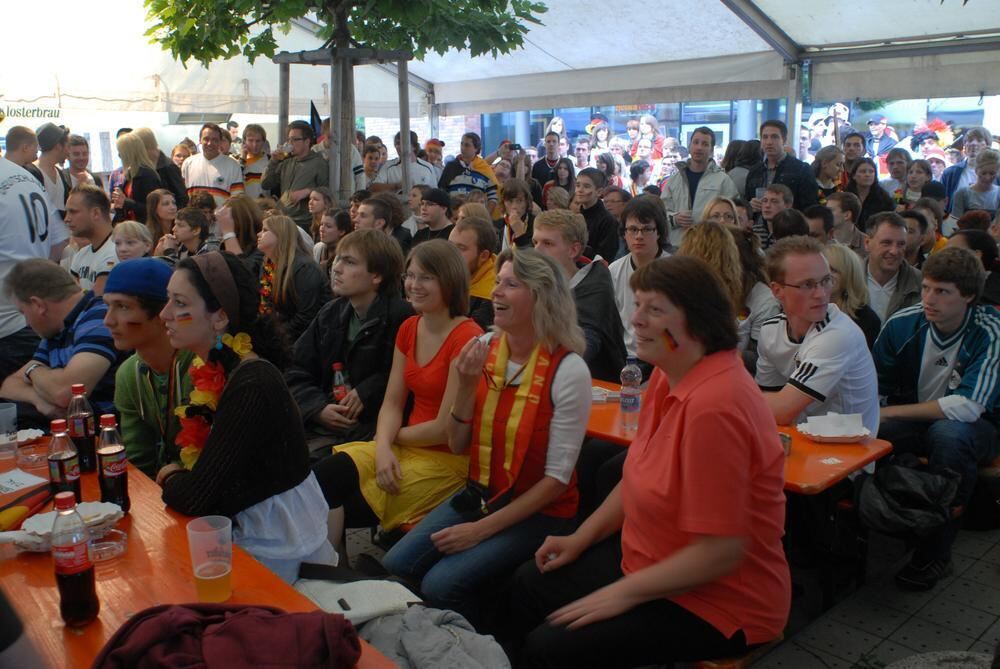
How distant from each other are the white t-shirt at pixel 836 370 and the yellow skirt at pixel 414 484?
1.35 meters

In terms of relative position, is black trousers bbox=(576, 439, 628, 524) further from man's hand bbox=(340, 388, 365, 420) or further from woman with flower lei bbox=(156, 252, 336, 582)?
woman with flower lei bbox=(156, 252, 336, 582)

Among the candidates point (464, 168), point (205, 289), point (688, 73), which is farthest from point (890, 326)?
point (688, 73)

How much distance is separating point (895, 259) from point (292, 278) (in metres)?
3.56

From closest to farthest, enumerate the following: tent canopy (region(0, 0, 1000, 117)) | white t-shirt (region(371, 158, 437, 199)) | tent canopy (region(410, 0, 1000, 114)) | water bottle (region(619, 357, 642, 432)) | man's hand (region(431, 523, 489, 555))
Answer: man's hand (region(431, 523, 489, 555)), water bottle (region(619, 357, 642, 432)), tent canopy (region(410, 0, 1000, 114)), tent canopy (region(0, 0, 1000, 117)), white t-shirt (region(371, 158, 437, 199))

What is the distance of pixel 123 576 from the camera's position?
2010 millimetres

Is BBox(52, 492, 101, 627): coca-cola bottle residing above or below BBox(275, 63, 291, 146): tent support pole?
below

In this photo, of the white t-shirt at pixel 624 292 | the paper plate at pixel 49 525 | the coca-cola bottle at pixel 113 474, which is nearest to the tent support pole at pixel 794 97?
A: the white t-shirt at pixel 624 292

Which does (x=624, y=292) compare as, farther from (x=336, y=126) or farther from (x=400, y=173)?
(x=400, y=173)

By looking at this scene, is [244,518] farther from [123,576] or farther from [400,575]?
[400,575]

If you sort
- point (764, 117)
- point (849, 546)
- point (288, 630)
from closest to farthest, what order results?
1. point (288, 630)
2. point (849, 546)
3. point (764, 117)

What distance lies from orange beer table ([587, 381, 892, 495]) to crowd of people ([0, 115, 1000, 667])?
141mm

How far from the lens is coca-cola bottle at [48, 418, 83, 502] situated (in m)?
2.39

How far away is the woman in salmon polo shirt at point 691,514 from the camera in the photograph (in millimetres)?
1990

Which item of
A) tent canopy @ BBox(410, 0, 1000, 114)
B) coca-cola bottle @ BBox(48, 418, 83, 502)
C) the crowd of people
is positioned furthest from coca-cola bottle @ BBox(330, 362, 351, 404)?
tent canopy @ BBox(410, 0, 1000, 114)
